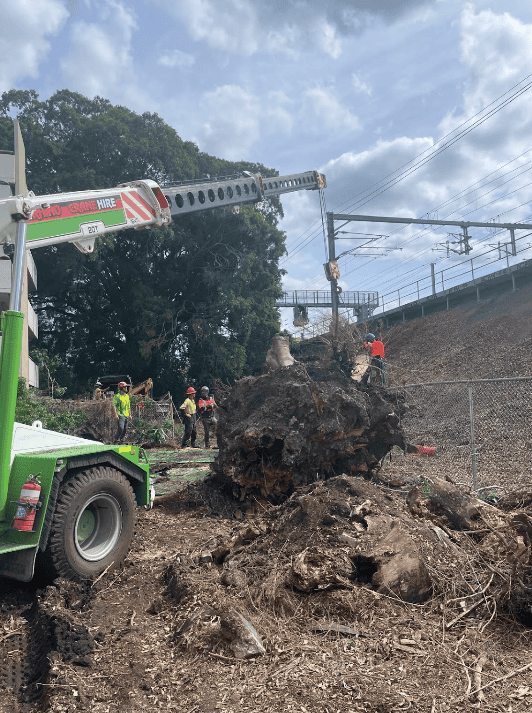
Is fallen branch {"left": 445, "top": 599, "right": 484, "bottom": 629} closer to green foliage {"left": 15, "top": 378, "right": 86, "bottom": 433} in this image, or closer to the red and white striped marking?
the red and white striped marking

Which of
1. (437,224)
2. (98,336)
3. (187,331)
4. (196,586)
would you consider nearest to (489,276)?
(437,224)

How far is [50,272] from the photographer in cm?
2727

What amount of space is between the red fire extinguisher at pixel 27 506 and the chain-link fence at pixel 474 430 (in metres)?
6.03

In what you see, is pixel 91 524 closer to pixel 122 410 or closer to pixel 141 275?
pixel 122 410

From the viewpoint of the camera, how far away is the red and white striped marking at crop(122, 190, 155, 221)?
7.73 meters

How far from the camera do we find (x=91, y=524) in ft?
18.4

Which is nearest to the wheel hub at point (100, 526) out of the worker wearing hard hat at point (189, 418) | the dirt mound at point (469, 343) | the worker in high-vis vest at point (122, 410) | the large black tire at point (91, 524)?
the large black tire at point (91, 524)

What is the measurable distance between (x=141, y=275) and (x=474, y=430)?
69.5 feet

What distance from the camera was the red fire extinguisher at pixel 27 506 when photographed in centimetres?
461

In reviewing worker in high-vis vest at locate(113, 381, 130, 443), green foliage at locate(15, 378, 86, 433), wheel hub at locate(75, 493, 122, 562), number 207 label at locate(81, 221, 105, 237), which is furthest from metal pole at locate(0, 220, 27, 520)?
worker in high-vis vest at locate(113, 381, 130, 443)

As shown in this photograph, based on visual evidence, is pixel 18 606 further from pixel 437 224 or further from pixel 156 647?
pixel 437 224

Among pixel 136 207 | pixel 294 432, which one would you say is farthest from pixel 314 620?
pixel 136 207

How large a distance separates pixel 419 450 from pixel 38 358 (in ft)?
62.2

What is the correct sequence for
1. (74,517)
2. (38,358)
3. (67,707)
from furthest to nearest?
(38,358) → (74,517) → (67,707)
